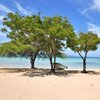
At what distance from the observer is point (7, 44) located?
60.1ft

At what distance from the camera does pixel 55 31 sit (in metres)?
16.9

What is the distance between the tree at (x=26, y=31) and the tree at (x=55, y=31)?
1.71 feet

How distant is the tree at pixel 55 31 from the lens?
1702cm

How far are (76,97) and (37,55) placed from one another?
16277mm

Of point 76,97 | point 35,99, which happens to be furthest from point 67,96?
point 35,99

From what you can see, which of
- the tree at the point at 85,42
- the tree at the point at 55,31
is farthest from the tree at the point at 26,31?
the tree at the point at 85,42

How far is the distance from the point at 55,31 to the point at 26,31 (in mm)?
3921

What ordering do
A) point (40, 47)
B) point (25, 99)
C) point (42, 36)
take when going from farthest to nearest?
point (40, 47), point (42, 36), point (25, 99)

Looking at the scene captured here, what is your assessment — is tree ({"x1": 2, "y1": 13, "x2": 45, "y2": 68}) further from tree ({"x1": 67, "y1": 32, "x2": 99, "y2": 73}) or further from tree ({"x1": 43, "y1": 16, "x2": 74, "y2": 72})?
tree ({"x1": 67, "y1": 32, "x2": 99, "y2": 73})

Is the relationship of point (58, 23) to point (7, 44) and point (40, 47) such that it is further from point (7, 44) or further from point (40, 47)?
point (7, 44)

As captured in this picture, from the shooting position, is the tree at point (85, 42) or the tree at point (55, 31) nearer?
the tree at point (55, 31)

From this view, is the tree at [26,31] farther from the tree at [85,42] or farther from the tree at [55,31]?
the tree at [85,42]

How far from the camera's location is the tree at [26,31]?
17.8 meters

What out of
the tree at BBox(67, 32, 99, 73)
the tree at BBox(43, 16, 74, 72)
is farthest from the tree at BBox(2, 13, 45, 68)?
the tree at BBox(67, 32, 99, 73)
